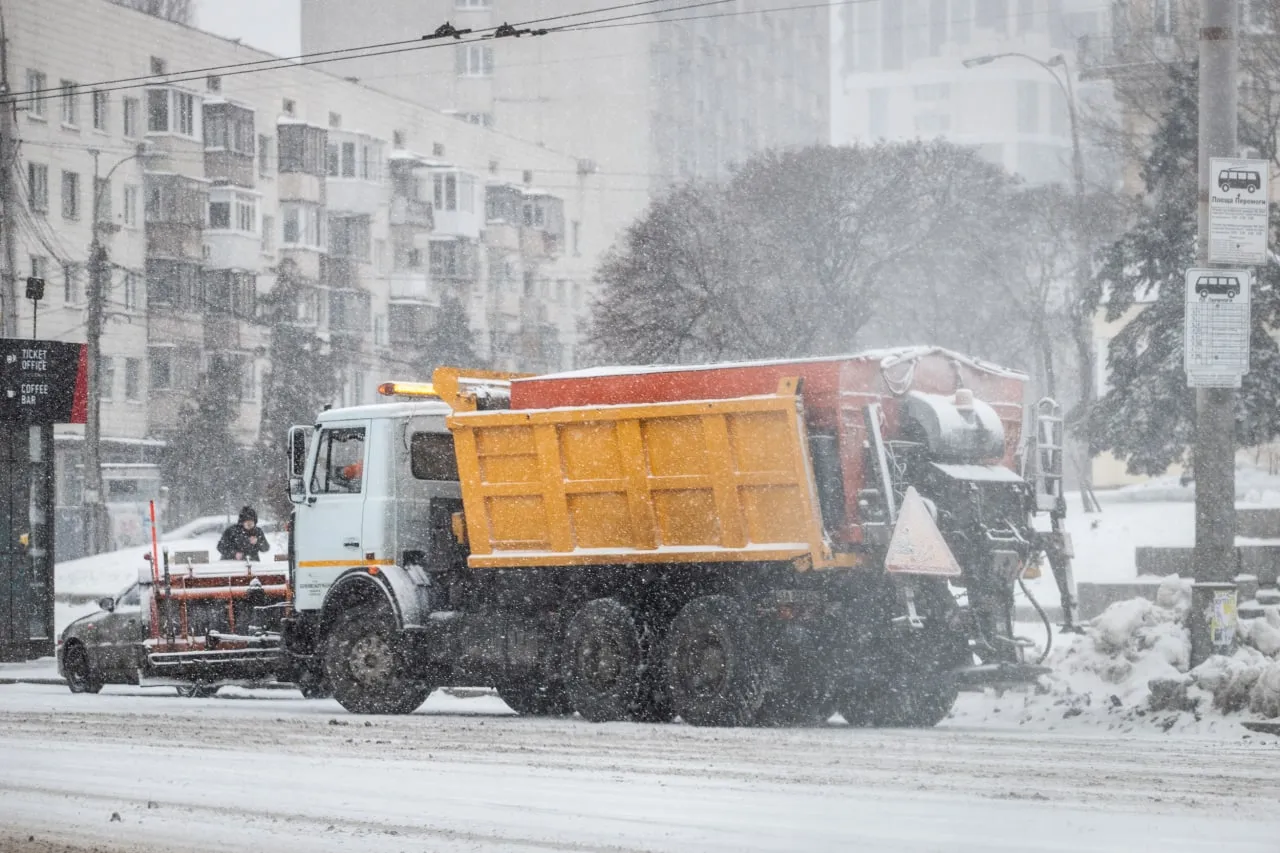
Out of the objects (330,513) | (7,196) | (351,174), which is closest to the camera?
(330,513)

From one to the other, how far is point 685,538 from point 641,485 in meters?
0.54

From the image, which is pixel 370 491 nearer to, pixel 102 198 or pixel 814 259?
pixel 814 259

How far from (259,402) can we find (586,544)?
55.7 m

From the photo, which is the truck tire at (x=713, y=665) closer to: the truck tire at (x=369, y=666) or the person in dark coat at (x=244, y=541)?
the truck tire at (x=369, y=666)

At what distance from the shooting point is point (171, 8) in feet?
258

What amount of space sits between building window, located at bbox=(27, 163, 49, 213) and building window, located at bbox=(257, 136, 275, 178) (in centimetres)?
1210

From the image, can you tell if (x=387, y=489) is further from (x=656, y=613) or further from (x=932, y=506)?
(x=932, y=506)

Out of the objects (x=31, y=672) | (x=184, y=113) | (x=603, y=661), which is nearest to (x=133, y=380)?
(x=184, y=113)

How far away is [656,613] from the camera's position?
16547mm

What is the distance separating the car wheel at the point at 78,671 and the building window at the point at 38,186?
43.0m

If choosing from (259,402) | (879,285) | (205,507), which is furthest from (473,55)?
(879,285)

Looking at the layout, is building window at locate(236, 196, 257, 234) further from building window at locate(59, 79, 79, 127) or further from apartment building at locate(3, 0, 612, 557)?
building window at locate(59, 79, 79, 127)

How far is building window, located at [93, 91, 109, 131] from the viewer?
65.4 m

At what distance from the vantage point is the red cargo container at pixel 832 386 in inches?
603
